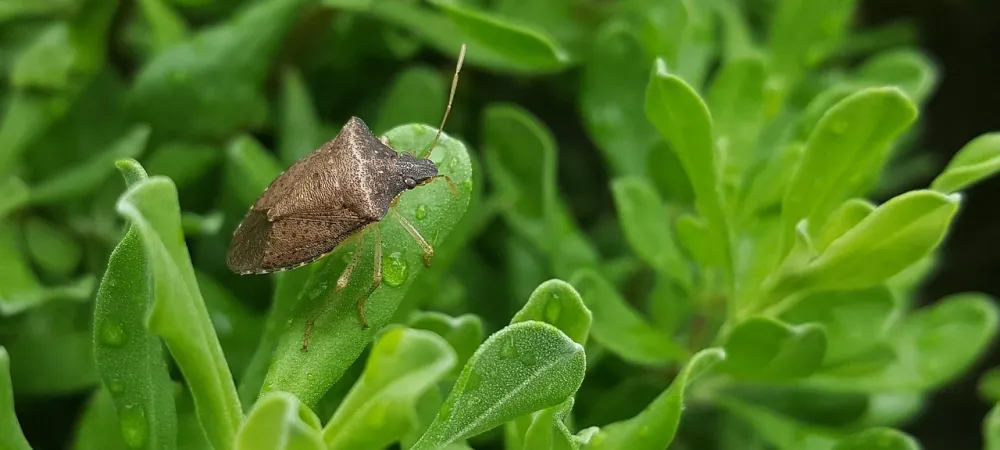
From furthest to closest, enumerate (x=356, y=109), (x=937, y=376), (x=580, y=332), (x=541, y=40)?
(x=356, y=109) → (x=937, y=376) → (x=541, y=40) → (x=580, y=332)

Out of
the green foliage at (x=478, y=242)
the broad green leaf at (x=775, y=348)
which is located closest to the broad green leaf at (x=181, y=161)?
the green foliage at (x=478, y=242)

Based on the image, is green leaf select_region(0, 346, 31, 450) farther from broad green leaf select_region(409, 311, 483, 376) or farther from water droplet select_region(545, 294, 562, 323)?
water droplet select_region(545, 294, 562, 323)

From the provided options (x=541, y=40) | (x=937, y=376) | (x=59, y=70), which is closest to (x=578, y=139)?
(x=541, y=40)

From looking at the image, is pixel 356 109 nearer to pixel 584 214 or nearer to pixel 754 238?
pixel 584 214

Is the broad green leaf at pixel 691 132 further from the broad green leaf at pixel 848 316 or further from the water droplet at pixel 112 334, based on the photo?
the water droplet at pixel 112 334

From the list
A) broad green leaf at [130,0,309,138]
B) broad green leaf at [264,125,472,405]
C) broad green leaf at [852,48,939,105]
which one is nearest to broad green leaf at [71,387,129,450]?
broad green leaf at [264,125,472,405]
